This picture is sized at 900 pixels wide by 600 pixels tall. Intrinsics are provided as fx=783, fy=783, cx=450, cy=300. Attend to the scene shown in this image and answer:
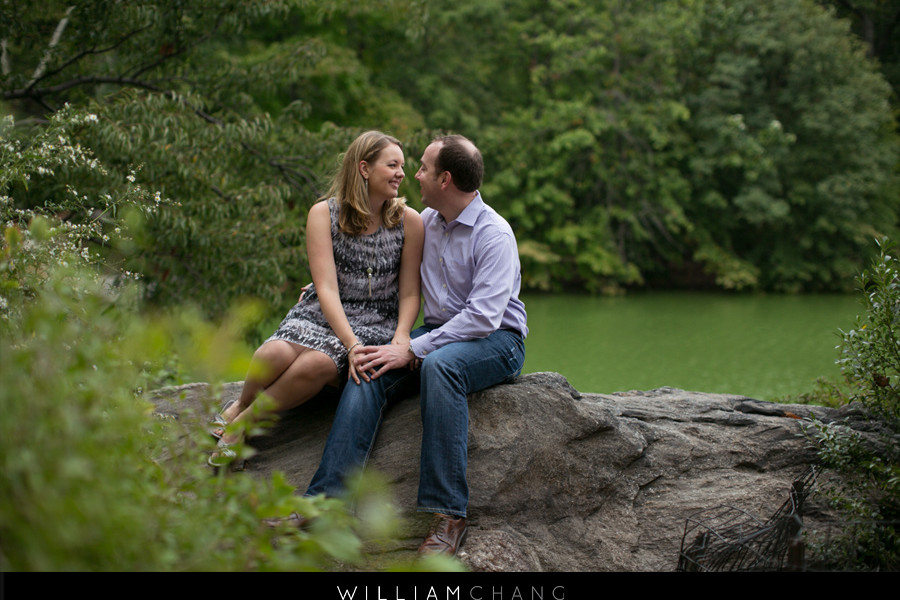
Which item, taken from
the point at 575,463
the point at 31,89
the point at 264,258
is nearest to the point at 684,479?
the point at 575,463

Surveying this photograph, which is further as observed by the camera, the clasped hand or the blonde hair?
the blonde hair

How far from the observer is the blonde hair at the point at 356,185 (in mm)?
3260

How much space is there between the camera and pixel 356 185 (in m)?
3.29

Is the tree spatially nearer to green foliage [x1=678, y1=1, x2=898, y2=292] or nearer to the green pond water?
the green pond water

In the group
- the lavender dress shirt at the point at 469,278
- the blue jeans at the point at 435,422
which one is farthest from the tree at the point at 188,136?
the blue jeans at the point at 435,422

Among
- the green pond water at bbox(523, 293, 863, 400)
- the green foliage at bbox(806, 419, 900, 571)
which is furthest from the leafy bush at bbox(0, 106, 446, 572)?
the green pond water at bbox(523, 293, 863, 400)

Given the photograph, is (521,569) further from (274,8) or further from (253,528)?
(274,8)

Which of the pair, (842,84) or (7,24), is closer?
Result: (7,24)

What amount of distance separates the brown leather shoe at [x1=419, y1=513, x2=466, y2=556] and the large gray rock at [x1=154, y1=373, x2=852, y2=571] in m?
0.06

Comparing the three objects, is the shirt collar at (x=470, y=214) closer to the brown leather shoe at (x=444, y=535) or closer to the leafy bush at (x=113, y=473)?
the brown leather shoe at (x=444, y=535)

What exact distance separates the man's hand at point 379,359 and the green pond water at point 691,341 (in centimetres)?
375

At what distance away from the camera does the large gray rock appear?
290 cm

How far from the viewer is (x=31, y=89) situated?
632 centimetres
